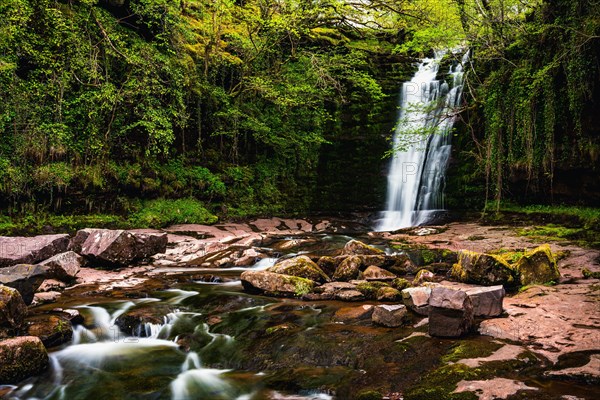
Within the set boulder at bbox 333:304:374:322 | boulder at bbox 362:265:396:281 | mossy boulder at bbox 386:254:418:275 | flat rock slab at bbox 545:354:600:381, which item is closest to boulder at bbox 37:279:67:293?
boulder at bbox 333:304:374:322

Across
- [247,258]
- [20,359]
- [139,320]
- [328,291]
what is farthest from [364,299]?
[20,359]

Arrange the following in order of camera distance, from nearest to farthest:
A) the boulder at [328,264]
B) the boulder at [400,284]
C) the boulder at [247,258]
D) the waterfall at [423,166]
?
the boulder at [400,284]
the boulder at [328,264]
the boulder at [247,258]
the waterfall at [423,166]

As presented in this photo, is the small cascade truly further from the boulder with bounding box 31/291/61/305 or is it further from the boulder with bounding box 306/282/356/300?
the boulder with bounding box 31/291/61/305

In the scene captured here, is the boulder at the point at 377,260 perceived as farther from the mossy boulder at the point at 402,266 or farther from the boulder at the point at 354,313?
the boulder at the point at 354,313

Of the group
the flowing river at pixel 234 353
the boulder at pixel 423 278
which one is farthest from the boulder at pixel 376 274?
the flowing river at pixel 234 353

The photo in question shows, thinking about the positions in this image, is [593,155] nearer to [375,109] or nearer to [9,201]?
[375,109]

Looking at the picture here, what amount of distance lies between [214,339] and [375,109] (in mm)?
14903

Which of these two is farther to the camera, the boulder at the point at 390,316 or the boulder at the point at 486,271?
the boulder at the point at 486,271

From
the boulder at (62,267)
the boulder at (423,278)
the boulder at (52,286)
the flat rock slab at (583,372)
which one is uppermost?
the flat rock slab at (583,372)

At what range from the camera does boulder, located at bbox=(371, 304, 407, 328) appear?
4.73m

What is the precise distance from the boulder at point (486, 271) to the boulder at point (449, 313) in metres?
2.22

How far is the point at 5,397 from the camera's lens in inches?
149

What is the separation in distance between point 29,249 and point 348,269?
645cm

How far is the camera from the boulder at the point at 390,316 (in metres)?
4.73
